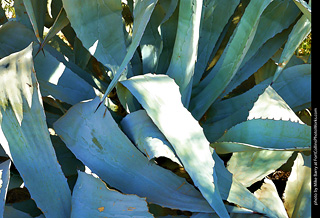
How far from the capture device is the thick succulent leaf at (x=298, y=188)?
0.95 meters

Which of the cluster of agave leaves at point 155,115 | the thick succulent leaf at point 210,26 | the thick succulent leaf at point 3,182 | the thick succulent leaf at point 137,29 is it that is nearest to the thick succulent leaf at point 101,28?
the cluster of agave leaves at point 155,115

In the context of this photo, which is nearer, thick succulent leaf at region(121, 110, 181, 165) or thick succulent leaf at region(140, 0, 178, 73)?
thick succulent leaf at region(121, 110, 181, 165)

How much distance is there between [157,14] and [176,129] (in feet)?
1.53

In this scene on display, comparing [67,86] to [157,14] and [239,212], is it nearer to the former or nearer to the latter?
[157,14]

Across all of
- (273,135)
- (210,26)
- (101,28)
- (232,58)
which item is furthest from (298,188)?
(101,28)

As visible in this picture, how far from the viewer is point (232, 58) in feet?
3.28

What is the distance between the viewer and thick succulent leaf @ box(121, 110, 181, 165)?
79 cm

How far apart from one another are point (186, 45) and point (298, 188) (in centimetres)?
44

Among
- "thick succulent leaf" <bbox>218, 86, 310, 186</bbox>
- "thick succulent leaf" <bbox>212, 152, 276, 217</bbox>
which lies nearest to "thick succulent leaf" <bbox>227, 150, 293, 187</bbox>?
"thick succulent leaf" <bbox>218, 86, 310, 186</bbox>

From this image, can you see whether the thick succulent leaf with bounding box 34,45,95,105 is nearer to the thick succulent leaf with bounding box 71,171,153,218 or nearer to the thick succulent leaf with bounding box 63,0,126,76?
the thick succulent leaf with bounding box 63,0,126,76

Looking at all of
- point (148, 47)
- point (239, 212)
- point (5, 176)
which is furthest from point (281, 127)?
point (5, 176)

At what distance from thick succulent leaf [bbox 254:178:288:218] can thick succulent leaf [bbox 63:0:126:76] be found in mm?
464

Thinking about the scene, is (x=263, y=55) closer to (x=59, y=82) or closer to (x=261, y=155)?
(x=261, y=155)

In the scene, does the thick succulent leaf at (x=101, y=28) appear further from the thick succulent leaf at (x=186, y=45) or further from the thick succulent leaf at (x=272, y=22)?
the thick succulent leaf at (x=272, y=22)
